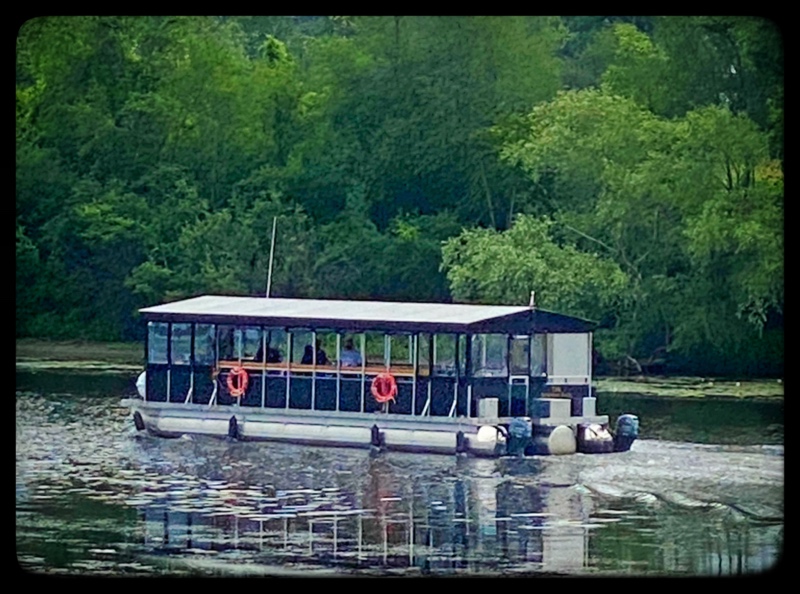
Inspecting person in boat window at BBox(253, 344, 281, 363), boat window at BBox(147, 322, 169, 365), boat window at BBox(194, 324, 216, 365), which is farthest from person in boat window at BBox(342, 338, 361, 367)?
boat window at BBox(147, 322, 169, 365)

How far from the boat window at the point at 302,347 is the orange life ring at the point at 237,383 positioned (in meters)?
0.27

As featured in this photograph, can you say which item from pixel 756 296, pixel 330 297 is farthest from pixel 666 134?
pixel 330 297

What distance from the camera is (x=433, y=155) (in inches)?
471

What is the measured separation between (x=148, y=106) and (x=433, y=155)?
1729mm

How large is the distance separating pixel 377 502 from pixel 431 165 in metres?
3.92

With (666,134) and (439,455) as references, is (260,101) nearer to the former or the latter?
(666,134)

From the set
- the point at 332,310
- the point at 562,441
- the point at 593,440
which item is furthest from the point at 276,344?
the point at 593,440

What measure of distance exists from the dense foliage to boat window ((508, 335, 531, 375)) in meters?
1.94

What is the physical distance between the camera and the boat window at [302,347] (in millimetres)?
9625

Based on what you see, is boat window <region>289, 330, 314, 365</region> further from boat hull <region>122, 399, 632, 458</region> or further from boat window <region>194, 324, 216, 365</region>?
boat window <region>194, 324, 216, 365</region>

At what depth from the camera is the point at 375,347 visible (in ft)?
31.5

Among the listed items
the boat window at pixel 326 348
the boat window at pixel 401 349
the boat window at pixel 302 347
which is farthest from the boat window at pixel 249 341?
the boat window at pixel 401 349

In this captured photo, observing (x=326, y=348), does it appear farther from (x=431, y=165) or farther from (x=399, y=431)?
(x=431, y=165)
